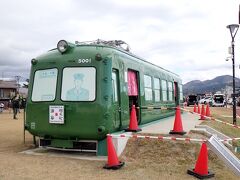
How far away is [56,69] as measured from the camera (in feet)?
31.4

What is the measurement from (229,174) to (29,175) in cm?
422

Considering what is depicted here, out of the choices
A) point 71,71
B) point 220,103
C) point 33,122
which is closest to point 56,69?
point 71,71

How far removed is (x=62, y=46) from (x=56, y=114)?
1.82 metres

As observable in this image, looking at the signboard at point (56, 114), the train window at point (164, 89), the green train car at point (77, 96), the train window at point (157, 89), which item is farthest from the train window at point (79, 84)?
the train window at point (164, 89)

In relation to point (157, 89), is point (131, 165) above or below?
below

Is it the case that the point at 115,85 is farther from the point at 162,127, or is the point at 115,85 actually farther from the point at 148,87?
the point at 148,87

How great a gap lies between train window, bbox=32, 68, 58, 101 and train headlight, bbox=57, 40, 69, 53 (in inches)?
21.6

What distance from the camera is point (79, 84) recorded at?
9.20m

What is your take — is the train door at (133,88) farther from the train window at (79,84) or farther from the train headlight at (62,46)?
the train headlight at (62,46)

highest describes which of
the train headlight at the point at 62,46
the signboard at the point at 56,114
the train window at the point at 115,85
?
the train headlight at the point at 62,46

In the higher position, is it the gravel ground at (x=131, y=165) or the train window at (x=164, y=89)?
the train window at (x=164, y=89)

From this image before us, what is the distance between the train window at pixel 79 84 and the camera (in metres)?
9.07

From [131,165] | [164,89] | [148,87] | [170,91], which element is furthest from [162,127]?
[170,91]

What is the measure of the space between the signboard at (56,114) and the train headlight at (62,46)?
154cm
